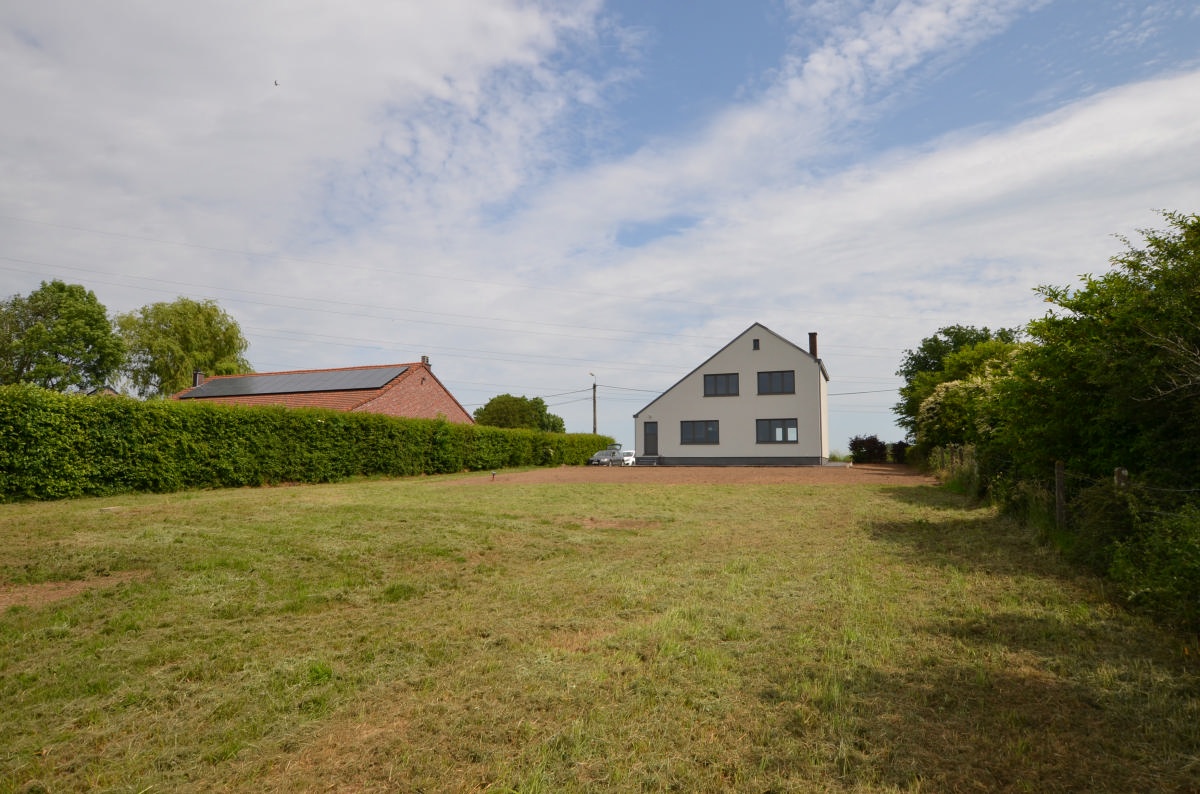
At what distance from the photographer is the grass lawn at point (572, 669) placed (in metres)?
3.54

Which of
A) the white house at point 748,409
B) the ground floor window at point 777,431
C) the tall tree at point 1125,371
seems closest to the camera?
the tall tree at point 1125,371

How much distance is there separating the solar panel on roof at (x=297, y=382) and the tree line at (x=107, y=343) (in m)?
5.32

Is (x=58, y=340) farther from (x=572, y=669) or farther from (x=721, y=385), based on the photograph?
(x=572, y=669)

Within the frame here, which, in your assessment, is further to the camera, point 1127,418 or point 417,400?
point 417,400

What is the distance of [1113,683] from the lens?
4520 mm

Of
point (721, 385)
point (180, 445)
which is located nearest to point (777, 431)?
point (721, 385)

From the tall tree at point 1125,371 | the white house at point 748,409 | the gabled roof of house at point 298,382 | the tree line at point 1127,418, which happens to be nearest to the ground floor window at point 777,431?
the white house at point 748,409

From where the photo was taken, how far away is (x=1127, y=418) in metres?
8.19

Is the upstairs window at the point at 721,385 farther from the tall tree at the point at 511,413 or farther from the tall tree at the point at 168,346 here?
the tall tree at the point at 168,346

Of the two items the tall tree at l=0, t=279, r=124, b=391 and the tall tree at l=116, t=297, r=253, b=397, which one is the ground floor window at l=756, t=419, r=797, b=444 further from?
the tall tree at l=0, t=279, r=124, b=391

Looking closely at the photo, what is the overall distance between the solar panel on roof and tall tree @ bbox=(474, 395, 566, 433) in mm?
27092

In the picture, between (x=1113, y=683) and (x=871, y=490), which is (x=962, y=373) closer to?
(x=871, y=490)

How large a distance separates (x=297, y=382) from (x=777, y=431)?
2750 cm

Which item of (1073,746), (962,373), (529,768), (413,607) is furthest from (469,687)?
(962,373)
